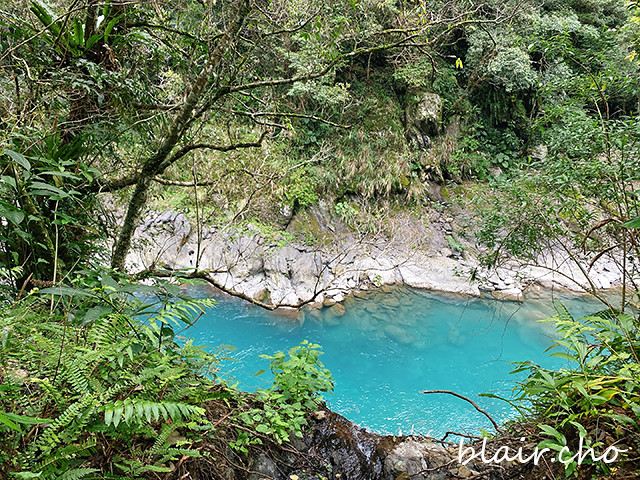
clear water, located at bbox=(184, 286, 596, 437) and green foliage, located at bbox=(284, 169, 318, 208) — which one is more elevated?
green foliage, located at bbox=(284, 169, 318, 208)

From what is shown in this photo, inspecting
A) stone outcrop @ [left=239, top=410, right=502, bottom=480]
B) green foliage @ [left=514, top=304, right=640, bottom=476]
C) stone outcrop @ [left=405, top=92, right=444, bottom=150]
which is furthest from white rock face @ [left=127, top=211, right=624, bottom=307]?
green foliage @ [left=514, top=304, right=640, bottom=476]

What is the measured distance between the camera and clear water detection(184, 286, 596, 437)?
4195 mm

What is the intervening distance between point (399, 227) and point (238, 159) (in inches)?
221

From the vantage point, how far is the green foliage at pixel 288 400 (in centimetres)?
158

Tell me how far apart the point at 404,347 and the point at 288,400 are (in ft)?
14.0

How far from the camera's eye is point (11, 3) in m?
2.24

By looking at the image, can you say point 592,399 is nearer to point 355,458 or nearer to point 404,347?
point 355,458

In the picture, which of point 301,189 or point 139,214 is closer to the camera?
point 139,214

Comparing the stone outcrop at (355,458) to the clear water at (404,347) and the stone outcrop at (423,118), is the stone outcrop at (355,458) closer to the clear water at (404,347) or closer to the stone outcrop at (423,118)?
the clear water at (404,347)

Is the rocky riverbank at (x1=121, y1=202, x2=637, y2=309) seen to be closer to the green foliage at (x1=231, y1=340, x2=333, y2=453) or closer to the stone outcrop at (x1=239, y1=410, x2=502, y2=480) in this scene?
the green foliage at (x1=231, y1=340, x2=333, y2=453)

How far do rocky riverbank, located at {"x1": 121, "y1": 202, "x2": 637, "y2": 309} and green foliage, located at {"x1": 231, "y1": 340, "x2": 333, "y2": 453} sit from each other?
3.78 metres

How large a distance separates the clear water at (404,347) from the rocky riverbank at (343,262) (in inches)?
15.3

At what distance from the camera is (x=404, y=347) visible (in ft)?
18.9

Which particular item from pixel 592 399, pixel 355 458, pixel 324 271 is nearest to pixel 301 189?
pixel 324 271
